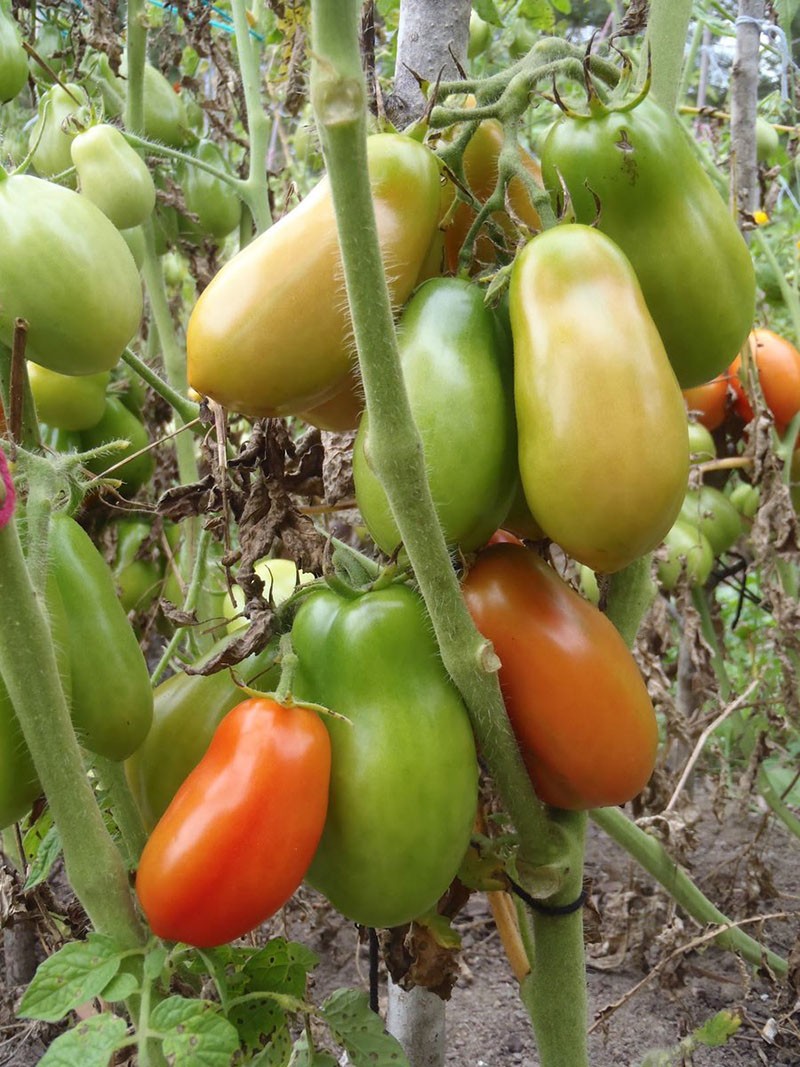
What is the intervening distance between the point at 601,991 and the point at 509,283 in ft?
4.46

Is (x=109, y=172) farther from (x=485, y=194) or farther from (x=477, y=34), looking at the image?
(x=477, y=34)

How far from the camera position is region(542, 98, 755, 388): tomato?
665mm

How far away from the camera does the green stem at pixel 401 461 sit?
44 centimetres

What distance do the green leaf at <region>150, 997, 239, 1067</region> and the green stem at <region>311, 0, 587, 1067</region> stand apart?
0.80 feet

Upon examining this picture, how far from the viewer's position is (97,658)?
2.37ft

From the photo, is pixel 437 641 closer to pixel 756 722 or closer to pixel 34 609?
pixel 34 609

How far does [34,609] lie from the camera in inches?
24.4

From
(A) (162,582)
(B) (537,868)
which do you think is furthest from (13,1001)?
(B) (537,868)

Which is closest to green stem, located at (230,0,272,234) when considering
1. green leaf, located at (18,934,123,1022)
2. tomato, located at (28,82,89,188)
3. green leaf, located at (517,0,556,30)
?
tomato, located at (28,82,89,188)

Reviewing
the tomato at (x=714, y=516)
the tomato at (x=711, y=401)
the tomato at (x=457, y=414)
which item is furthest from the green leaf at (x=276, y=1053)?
the tomato at (x=711, y=401)

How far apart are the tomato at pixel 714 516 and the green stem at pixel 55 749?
1261 mm

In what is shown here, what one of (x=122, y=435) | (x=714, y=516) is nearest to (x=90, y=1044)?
A: (x=122, y=435)

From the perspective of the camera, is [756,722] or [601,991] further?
[756,722]

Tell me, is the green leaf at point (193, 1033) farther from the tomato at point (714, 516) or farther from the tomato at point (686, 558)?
the tomato at point (714, 516)
